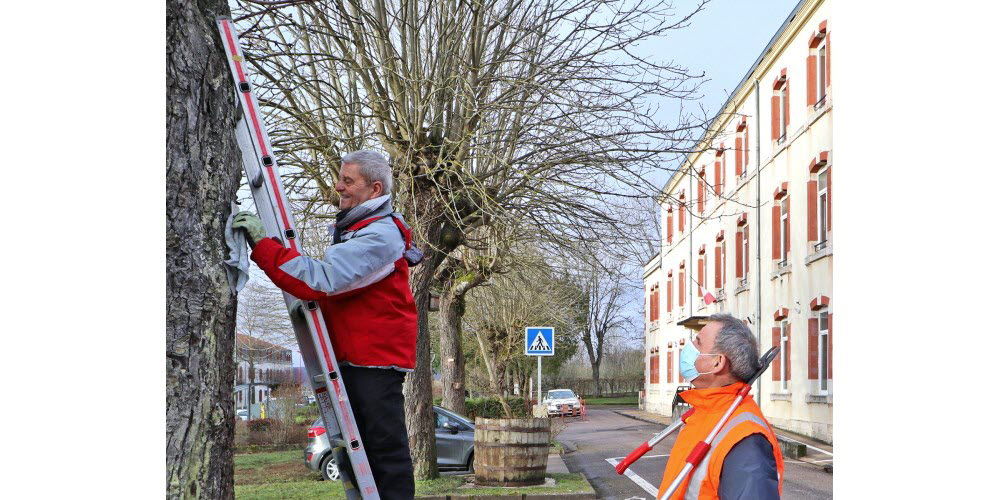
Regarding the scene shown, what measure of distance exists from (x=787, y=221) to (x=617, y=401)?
5077 cm

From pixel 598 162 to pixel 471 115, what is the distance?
1.79 m

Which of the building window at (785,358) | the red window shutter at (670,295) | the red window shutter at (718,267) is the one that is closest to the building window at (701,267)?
the red window shutter at (718,267)

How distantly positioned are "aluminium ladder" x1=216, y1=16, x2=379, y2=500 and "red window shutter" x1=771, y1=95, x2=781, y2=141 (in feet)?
84.7

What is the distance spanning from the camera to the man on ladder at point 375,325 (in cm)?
401

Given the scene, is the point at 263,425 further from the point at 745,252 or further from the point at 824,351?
the point at 745,252

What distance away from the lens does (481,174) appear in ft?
49.0

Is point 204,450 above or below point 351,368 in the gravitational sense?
below

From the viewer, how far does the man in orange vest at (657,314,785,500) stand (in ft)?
10.3

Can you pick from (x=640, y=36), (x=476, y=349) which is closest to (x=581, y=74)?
(x=640, y=36)

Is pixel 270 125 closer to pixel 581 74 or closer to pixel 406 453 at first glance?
pixel 581 74

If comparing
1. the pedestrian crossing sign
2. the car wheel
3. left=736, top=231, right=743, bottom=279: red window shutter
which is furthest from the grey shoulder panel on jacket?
left=736, top=231, right=743, bottom=279: red window shutter

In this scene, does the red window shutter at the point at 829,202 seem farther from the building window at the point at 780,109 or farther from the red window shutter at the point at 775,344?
the red window shutter at the point at 775,344

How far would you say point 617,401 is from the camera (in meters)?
77.0

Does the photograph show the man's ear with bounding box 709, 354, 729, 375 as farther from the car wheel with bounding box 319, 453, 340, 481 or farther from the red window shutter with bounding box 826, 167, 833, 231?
the red window shutter with bounding box 826, 167, 833, 231
